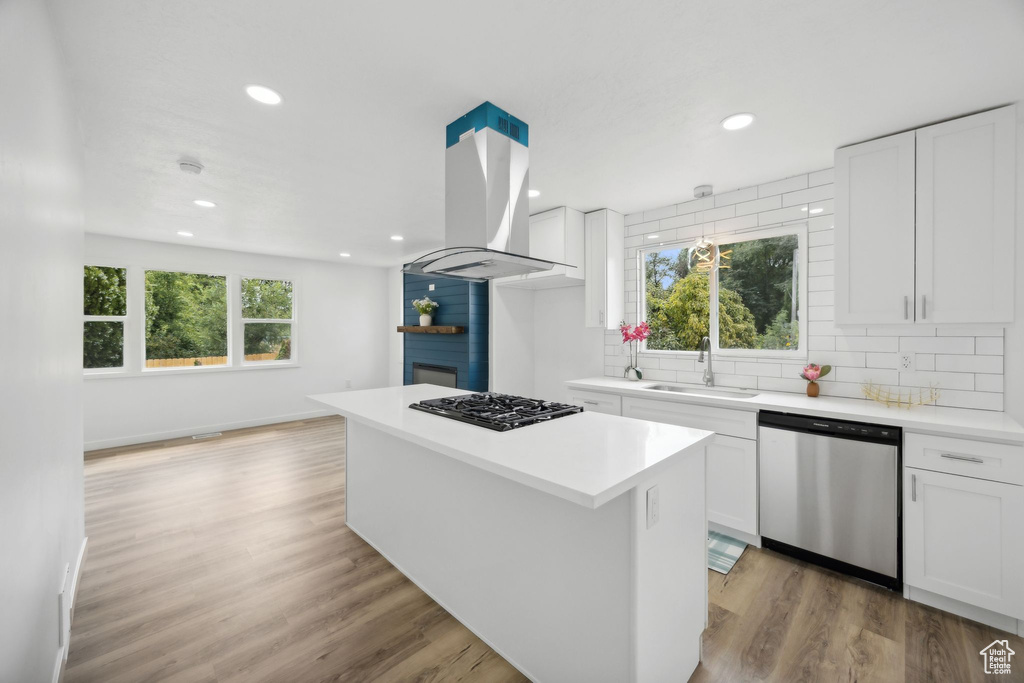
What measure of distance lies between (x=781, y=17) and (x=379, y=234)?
3.99m

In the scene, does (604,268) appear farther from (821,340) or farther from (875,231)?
(875,231)

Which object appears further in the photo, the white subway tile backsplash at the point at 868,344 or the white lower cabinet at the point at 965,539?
the white subway tile backsplash at the point at 868,344

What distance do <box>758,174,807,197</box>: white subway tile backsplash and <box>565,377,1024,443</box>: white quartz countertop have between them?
1430 mm

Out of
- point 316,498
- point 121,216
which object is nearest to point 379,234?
point 121,216

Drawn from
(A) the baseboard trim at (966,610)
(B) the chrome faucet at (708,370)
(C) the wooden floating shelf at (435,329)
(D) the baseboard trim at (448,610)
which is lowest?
(D) the baseboard trim at (448,610)

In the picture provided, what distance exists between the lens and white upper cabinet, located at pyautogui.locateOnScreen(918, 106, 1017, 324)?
6.65 feet

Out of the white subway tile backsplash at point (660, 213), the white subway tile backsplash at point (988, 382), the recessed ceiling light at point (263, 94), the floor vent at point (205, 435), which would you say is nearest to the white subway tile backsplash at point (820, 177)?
the white subway tile backsplash at point (660, 213)

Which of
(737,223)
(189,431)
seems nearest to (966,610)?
(737,223)

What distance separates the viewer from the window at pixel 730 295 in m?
3.04

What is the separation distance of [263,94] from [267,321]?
15.5ft

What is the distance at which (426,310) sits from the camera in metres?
5.66

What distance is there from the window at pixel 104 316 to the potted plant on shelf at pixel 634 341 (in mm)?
5521

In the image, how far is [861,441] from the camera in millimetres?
2232

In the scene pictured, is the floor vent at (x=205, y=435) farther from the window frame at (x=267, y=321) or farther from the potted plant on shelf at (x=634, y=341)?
the potted plant on shelf at (x=634, y=341)
